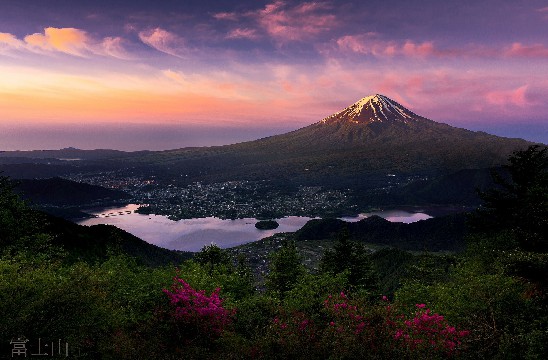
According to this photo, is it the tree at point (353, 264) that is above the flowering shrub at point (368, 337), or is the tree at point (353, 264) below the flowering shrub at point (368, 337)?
below

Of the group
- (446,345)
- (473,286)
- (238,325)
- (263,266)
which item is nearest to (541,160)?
(473,286)

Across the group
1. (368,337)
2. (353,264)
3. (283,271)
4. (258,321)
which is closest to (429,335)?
(368,337)

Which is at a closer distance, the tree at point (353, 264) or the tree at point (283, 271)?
the tree at point (283, 271)

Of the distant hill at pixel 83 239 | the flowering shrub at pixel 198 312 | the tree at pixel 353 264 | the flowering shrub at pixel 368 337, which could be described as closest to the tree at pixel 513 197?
the tree at pixel 353 264

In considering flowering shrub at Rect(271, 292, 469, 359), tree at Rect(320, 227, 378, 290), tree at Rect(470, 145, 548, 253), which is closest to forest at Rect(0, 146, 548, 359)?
flowering shrub at Rect(271, 292, 469, 359)

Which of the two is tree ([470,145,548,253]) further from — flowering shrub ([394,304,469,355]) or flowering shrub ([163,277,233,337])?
flowering shrub ([163,277,233,337])

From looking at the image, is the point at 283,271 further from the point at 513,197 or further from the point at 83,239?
the point at 83,239

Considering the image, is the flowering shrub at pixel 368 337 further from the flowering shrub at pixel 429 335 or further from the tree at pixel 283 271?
the tree at pixel 283 271

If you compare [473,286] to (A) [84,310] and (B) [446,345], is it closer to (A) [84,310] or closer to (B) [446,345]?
(B) [446,345]

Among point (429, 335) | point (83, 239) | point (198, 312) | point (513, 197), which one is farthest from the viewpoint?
point (83, 239)
